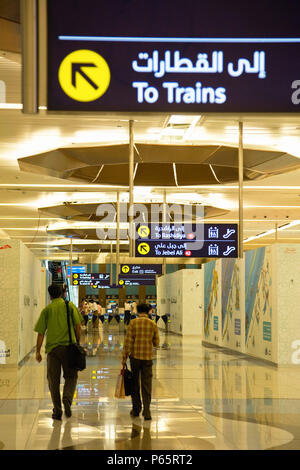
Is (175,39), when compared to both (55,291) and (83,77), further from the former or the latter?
(55,291)

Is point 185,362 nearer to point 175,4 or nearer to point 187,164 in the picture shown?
point 187,164

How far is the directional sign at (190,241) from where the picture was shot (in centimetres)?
1659

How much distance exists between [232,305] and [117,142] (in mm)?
9204

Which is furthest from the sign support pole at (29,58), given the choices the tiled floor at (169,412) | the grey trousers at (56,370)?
the grey trousers at (56,370)

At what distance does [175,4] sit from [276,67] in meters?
0.74

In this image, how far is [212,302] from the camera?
25.6m

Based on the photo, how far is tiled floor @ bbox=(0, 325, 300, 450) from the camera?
750 centimetres

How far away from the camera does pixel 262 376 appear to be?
1453 centimetres

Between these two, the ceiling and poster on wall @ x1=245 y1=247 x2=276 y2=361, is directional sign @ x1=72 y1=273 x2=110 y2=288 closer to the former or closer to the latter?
the ceiling

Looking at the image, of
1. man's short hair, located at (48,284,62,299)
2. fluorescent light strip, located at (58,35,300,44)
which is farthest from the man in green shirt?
fluorescent light strip, located at (58,35,300,44)

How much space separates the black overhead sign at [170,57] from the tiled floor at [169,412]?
4.07m

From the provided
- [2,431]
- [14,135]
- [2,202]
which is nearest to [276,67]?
[2,431]

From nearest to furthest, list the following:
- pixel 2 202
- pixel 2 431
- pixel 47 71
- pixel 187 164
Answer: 1. pixel 47 71
2. pixel 2 431
3. pixel 187 164
4. pixel 2 202

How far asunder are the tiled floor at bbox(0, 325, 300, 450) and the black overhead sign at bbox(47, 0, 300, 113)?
4.07m
